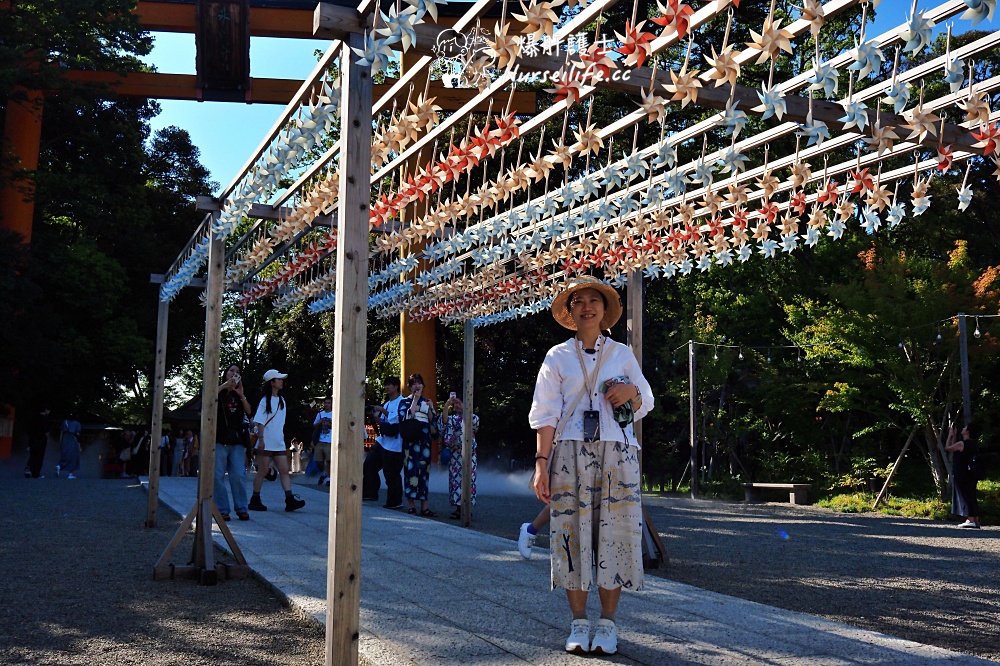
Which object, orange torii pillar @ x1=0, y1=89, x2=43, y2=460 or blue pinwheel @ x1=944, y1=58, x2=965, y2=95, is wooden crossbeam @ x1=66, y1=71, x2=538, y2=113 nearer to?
orange torii pillar @ x1=0, y1=89, x2=43, y2=460

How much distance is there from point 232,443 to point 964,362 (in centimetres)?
1232

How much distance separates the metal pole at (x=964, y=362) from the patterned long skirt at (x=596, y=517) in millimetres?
13040

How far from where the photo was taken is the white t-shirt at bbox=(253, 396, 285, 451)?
10.9 meters

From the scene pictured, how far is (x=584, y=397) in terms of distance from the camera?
4391mm

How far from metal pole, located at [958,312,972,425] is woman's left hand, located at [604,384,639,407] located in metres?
13.0

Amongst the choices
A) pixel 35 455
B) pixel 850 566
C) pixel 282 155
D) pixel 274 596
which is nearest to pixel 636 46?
pixel 282 155

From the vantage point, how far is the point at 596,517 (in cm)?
432

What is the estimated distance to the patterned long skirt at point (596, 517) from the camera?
4.26m

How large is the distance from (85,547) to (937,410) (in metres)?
14.4

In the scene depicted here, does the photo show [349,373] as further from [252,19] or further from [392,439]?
[252,19]

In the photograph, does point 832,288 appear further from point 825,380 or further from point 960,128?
point 960,128

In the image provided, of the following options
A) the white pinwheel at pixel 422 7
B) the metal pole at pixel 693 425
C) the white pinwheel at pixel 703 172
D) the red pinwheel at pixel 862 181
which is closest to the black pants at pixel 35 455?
the metal pole at pixel 693 425

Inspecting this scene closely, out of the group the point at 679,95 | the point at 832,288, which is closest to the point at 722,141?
the point at 832,288

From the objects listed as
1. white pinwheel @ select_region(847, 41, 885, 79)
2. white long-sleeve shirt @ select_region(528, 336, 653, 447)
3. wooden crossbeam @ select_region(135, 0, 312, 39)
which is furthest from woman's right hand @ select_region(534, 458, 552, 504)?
wooden crossbeam @ select_region(135, 0, 312, 39)
